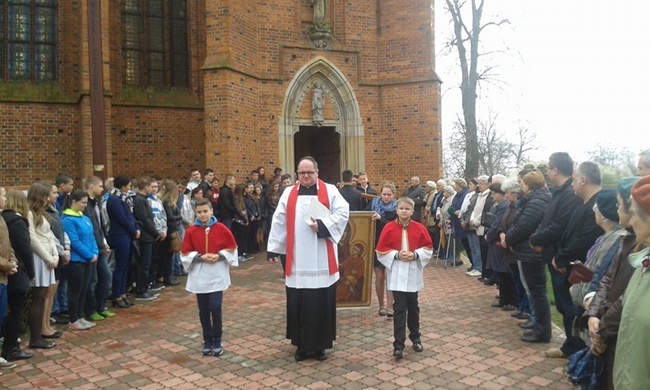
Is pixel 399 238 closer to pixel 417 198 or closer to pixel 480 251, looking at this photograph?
pixel 480 251

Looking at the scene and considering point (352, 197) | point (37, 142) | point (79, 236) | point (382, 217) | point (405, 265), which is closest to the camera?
point (405, 265)

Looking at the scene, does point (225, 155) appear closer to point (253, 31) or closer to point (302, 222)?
point (253, 31)

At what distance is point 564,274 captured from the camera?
17.1 feet

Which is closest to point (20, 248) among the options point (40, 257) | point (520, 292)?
point (40, 257)

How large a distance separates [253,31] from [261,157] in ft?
11.5

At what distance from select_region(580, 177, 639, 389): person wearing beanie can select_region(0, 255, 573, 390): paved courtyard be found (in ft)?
5.61

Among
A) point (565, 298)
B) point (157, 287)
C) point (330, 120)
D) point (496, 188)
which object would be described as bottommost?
point (157, 287)

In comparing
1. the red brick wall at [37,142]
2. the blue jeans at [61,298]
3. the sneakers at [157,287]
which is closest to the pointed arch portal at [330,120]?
the red brick wall at [37,142]

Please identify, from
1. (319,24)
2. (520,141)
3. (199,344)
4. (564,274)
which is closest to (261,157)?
(319,24)

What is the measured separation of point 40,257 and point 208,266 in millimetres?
1900

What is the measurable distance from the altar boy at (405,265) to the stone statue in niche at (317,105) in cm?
1068

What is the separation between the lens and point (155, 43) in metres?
15.2

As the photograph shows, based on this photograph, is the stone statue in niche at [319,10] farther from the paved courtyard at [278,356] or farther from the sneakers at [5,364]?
the sneakers at [5,364]

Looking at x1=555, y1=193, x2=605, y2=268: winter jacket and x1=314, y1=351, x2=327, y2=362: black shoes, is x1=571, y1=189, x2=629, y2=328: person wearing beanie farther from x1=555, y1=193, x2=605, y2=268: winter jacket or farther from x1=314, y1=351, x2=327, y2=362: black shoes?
x1=314, y1=351, x2=327, y2=362: black shoes
